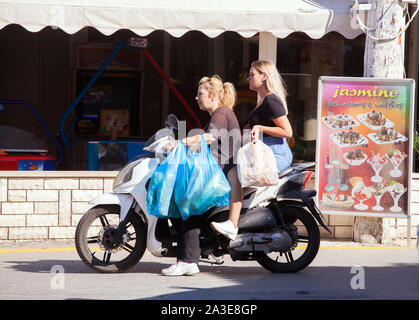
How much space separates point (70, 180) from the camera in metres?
7.98

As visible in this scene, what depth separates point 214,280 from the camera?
603 cm

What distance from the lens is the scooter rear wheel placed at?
6.28 m

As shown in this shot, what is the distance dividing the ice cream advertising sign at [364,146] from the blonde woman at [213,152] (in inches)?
74.7

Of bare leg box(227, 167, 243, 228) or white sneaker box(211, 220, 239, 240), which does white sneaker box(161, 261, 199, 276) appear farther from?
bare leg box(227, 167, 243, 228)

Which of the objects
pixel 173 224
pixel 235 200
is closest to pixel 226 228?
pixel 235 200

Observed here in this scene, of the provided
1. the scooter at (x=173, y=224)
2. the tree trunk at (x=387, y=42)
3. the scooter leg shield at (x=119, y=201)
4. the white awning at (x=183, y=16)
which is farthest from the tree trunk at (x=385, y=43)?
the scooter leg shield at (x=119, y=201)

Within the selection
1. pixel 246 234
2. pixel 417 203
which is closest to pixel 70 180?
pixel 246 234

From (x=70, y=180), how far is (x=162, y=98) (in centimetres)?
418

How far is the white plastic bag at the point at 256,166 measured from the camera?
19.3ft

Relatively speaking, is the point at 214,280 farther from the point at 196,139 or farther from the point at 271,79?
the point at 271,79

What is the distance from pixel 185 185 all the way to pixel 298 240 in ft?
3.53

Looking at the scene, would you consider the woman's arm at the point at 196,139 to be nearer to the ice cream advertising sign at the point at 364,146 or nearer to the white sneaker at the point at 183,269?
the white sneaker at the point at 183,269
